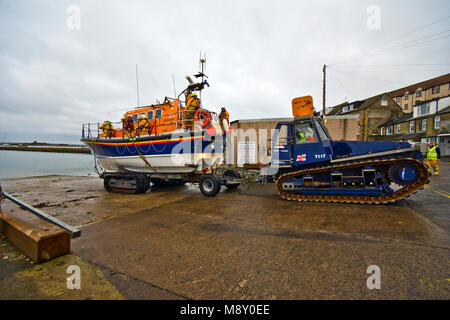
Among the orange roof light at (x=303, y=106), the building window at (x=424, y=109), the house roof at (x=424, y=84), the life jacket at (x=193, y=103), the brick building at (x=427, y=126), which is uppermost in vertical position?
the house roof at (x=424, y=84)

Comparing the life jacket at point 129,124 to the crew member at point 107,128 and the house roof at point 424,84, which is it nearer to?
the crew member at point 107,128

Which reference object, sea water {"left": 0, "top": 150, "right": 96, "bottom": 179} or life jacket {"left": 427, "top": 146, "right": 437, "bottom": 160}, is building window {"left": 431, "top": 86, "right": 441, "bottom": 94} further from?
sea water {"left": 0, "top": 150, "right": 96, "bottom": 179}

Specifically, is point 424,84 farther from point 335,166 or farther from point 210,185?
point 210,185

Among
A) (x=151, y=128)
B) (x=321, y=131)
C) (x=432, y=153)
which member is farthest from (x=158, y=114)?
(x=432, y=153)

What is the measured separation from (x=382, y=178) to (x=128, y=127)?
960 cm

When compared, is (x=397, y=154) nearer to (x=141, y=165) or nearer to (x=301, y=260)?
(x=301, y=260)

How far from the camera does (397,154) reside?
5570mm

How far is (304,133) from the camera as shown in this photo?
6.48 metres

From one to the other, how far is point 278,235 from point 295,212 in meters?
1.69

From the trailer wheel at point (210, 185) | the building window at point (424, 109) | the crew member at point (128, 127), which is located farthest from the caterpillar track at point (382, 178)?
the building window at point (424, 109)

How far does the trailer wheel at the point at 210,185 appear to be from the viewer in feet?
23.4

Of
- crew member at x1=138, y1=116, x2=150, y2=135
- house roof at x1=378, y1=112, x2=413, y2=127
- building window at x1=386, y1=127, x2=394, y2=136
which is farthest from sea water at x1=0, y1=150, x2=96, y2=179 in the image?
building window at x1=386, y1=127, x2=394, y2=136

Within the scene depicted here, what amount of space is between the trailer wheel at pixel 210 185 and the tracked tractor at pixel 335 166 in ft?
6.80
